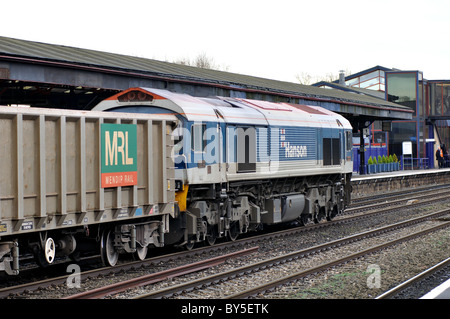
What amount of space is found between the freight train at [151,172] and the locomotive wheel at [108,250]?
22mm

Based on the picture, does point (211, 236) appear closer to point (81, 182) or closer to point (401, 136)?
point (81, 182)

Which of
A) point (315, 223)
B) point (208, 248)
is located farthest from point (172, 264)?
point (315, 223)

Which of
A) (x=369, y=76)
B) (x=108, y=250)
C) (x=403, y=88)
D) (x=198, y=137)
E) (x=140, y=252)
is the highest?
(x=369, y=76)

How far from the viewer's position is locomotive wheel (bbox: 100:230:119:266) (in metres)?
13.0

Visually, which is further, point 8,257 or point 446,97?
point 446,97

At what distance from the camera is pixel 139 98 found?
14969 mm

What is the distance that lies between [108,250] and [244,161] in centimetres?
501

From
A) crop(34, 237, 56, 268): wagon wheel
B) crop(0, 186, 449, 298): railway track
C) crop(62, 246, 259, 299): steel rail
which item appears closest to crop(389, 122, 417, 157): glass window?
crop(0, 186, 449, 298): railway track

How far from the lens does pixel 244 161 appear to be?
55.3 feet

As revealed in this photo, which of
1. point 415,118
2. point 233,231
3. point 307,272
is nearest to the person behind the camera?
point 307,272

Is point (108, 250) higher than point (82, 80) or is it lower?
lower

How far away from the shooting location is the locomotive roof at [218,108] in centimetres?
1466

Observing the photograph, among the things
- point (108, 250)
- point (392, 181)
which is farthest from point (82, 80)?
point (392, 181)
